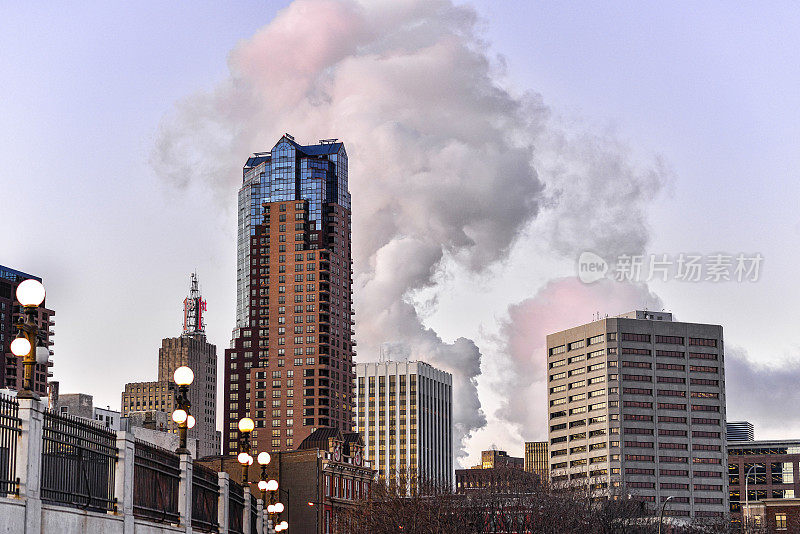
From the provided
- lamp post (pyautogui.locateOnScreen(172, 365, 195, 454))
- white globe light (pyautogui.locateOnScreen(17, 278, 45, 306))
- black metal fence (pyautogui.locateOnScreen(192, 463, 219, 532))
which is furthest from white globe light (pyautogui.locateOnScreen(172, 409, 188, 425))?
white globe light (pyautogui.locateOnScreen(17, 278, 45, 306))

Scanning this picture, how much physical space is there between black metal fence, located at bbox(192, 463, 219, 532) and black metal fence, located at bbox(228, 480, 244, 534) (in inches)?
90.8

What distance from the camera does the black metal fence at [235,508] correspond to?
123 feet

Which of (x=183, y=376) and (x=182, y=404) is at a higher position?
(x=183, y=376)

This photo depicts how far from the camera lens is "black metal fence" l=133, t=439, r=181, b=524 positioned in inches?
1012

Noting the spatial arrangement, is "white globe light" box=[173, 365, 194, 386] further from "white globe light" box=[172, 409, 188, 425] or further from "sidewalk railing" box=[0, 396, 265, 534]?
"sidewalk railing" box=[0, 396, 265, 534]

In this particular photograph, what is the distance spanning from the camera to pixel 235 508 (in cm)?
3931

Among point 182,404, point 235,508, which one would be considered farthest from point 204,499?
point 235,508

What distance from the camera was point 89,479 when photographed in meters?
23.0

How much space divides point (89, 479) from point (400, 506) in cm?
7915

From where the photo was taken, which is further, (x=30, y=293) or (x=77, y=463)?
(x=77, y=463)

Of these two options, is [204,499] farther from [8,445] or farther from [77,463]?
[8,445]

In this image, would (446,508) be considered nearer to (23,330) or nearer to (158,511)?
(158,511)

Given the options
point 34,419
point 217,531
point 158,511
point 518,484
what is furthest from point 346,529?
point 34,419

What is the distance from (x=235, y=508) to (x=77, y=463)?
17622mm
